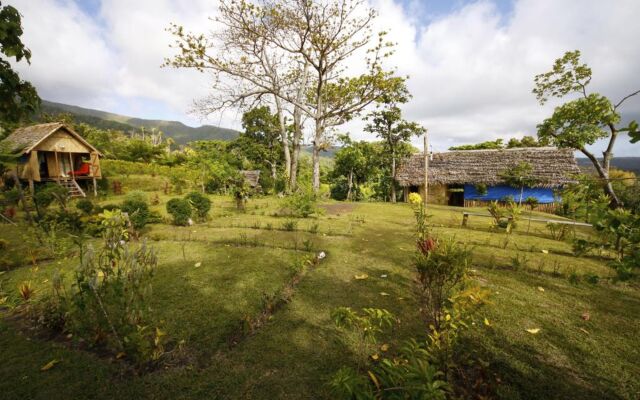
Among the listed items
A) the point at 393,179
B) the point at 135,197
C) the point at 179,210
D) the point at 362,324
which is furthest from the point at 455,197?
the point at 362,324

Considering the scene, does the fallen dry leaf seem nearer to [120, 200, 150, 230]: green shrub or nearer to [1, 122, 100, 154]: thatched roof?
[120, 200, 150, 230]: green shrub

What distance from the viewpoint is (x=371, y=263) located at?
236 inches

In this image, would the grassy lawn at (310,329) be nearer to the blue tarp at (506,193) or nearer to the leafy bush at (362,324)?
the leafy bush at (362,324)

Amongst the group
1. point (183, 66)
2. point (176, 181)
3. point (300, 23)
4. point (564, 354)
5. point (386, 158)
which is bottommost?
point (564, 354)

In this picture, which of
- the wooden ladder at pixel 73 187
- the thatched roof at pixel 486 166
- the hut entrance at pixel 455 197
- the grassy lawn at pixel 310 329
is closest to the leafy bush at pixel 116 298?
the grassy lawn at pixel 310 329

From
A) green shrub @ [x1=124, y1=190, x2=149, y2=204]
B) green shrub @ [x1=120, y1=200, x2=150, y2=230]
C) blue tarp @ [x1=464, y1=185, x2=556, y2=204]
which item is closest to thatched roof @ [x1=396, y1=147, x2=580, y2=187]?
blue tarp @ [x1=464, y1=185, x2=556, y2=204]

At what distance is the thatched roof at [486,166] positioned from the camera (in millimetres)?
19812

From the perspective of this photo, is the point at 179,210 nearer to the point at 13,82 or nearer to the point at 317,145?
the point at 13,82

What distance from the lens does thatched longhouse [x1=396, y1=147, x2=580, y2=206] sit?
1992cm

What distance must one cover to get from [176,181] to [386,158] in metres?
17.8

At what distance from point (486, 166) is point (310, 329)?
77.0 feet

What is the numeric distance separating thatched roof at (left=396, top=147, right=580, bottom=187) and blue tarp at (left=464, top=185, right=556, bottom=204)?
2.44 ft

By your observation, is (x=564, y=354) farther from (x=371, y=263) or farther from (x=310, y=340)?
(x=371, y=263)

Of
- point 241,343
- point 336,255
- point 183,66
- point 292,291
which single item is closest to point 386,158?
point 183,66
